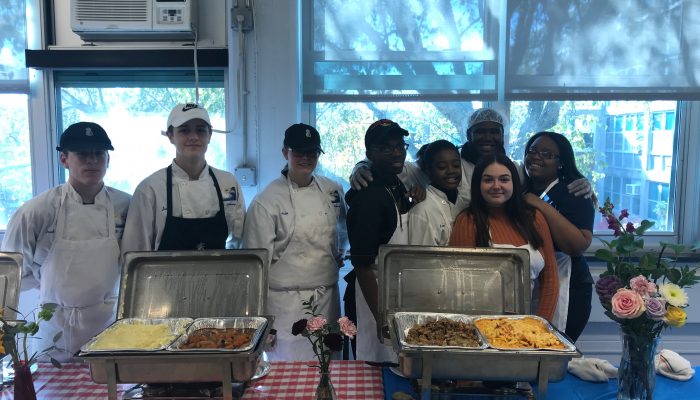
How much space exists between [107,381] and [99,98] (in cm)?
208

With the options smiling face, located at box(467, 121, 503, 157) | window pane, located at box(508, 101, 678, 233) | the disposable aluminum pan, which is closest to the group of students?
smiling face, located at box(467, 121, 503, 157)

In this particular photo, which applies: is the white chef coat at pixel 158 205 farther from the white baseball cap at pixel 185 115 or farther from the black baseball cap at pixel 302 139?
the black baseball cap at pixel 302 139

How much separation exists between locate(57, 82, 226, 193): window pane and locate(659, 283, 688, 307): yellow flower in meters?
2.11

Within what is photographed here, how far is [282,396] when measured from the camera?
1210 millimetres

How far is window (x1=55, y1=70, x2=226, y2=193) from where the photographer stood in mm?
2594

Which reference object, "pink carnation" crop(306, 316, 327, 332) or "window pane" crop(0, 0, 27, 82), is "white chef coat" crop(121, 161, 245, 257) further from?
"window pane" crop(0, 0, 27, 82)

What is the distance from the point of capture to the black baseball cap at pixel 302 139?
5.72 feet

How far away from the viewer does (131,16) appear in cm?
233

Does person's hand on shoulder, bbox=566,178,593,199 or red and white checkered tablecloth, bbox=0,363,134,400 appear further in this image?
person's hand on shoulder, bbox=566,178,593,199

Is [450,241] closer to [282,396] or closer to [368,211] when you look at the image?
[368,211]

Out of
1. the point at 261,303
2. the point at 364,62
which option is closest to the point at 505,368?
the point at 261,303

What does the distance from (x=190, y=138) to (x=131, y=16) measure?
1.00 meters

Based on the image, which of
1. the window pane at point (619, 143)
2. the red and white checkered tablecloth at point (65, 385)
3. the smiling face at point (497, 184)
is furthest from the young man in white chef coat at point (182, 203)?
the window pane at point (619, 143)

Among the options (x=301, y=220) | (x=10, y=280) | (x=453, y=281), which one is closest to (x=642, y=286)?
(x=453, y=281)
